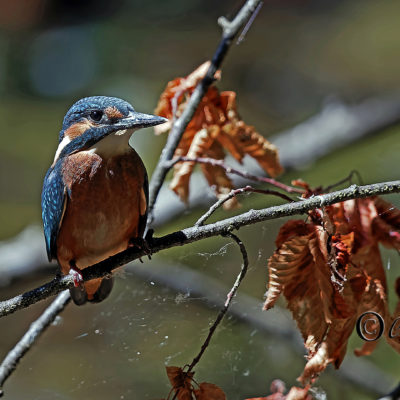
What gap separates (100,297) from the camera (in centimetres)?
Answer: 302

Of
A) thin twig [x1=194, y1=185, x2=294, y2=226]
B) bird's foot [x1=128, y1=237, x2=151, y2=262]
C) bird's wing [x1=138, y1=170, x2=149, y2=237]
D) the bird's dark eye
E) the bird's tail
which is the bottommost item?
thin twig [x1=194, y1=185, x2=294, y2=226]

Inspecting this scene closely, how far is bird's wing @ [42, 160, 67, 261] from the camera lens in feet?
8.91

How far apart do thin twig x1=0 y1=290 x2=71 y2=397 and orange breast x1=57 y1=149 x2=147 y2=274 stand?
215 millimetres

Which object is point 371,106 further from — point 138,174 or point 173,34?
point 173,34

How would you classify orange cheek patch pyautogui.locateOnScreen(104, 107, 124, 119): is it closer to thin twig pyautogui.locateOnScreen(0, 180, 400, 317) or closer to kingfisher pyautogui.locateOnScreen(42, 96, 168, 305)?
kingfisher pyautogui.locateOnScreen(42, 96, 168, 305)

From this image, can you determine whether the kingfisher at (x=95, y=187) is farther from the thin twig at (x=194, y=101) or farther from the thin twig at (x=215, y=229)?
the thin twig at (x=215, y=229)

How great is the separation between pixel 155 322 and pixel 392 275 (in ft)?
4.07

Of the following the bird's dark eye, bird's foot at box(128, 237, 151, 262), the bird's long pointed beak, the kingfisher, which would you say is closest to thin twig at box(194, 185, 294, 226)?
bird's foot at box(128, 237, 151, 262)

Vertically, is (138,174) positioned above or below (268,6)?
below

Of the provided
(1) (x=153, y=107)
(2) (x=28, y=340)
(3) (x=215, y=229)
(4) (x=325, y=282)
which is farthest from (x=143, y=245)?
(1) (x=153, y=107)

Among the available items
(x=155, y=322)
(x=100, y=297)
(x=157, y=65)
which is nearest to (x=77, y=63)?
(x=157, y=65)

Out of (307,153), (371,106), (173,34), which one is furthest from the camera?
(173,34)

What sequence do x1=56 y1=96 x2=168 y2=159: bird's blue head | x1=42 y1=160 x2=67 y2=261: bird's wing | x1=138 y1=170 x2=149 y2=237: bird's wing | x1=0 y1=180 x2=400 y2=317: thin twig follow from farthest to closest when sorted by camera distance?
x1=138 y1=170 x2=149 y2=237: bird's wing
x1=42 y1=160 x2=67 y2=261: bird's wing
x1=56 y1=96 x2=168 y2=159: bird's blue head
x1=0 y1=180 x2=400 y2=317: thin twig

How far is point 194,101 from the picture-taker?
2.88 metres
